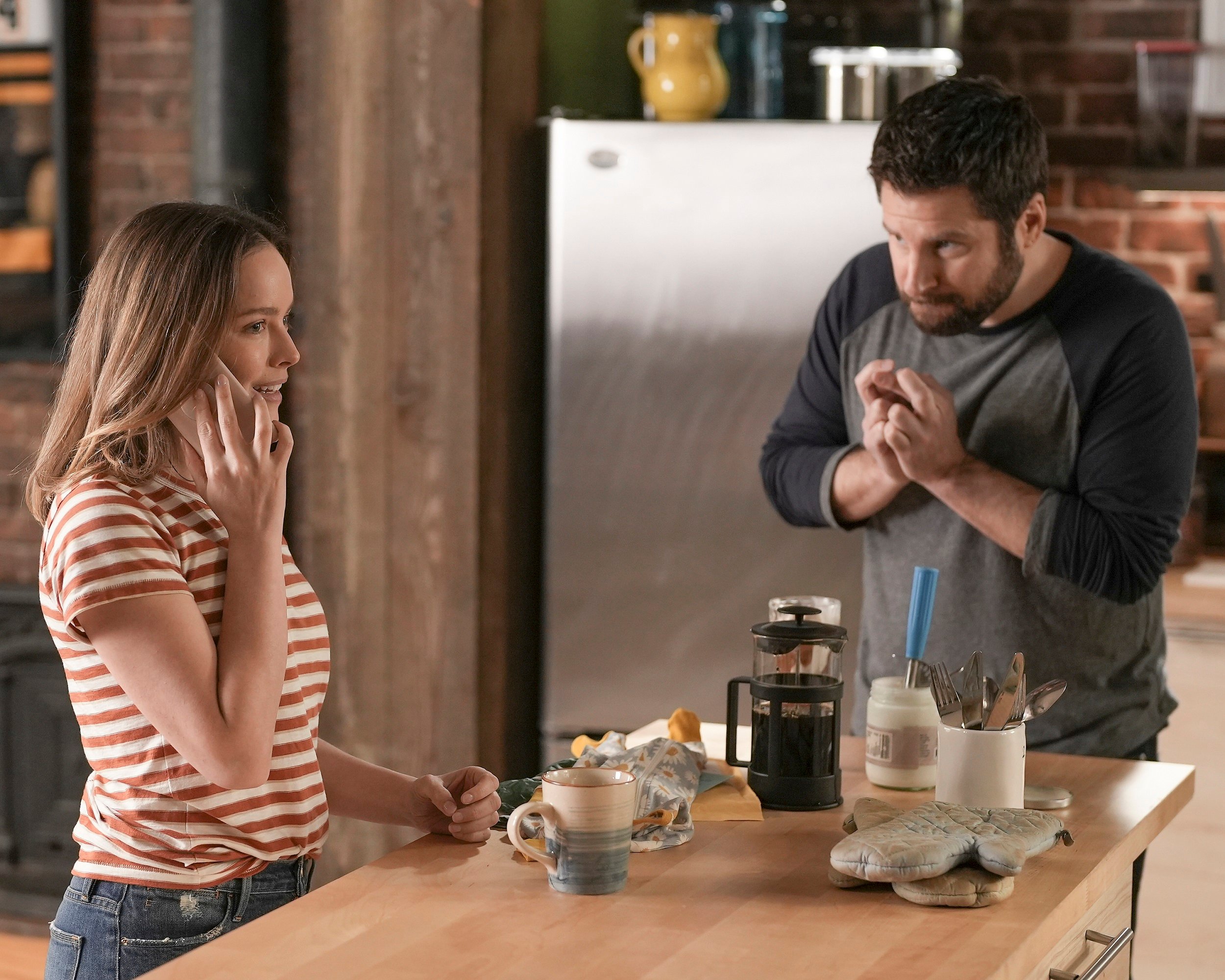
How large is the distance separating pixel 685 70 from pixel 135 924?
2.14 meters

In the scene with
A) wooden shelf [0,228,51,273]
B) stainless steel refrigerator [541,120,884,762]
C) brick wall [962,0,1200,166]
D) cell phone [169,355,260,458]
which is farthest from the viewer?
brick wall [962,0,1200,166]

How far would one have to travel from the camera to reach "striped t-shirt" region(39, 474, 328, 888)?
1.29 metres

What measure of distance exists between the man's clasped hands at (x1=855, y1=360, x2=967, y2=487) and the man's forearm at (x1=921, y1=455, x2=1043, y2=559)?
1cm

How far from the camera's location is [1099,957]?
1.48m

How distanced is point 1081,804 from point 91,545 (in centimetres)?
107

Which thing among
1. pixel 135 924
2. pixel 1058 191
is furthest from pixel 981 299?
pixel 1058 191

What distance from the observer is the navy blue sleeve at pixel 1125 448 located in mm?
1912

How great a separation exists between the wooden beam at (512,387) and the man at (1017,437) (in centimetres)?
108

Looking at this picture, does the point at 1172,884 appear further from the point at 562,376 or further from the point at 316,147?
the point at 316,147

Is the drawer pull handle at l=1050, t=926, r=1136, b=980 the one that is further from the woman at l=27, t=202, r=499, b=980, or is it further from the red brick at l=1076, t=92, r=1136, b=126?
the red brick at l=1076, t=92, r=1136, b=126

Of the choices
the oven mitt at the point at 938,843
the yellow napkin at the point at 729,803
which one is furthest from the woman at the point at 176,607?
the oven mitt at the point at 938,843

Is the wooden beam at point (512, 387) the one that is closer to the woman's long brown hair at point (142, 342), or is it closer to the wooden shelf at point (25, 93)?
the wooden shelf at point (25, 93)

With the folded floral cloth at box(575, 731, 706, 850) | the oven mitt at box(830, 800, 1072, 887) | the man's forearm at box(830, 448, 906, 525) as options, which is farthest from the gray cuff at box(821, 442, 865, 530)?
the oven mitt at box(830, 800, 1072, 887)

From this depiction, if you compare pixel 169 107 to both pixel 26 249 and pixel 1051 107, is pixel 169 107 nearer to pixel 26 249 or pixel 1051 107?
pixel 26 249
